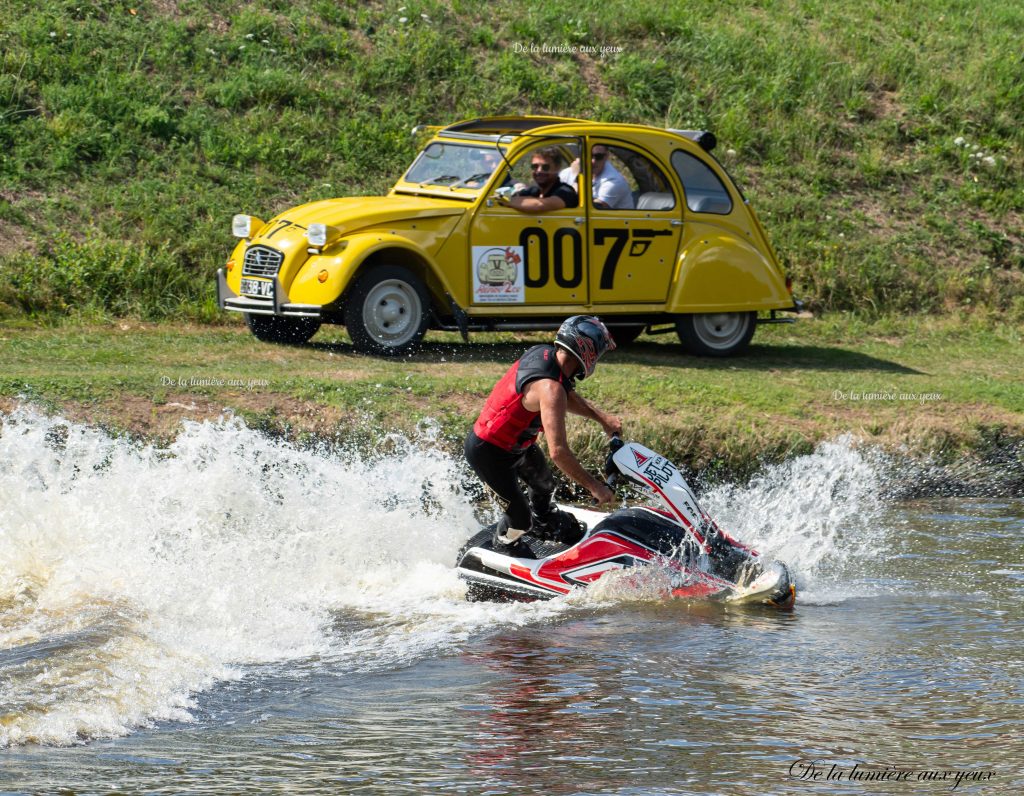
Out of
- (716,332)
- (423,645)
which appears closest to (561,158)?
(716,332)

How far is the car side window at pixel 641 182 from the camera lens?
45.0 feet

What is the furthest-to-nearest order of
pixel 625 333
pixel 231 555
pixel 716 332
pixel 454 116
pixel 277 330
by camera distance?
pixel 454 116, pixel 625 333, pixel 716 332, pixel 277 330, pixel 231 555

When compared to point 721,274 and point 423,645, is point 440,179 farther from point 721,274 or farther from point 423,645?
point 423,645

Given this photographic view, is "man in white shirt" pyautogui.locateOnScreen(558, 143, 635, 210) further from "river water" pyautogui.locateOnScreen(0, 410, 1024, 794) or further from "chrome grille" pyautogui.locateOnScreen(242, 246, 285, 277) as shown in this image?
"river water" pyautogui.locateOnScreen(0, 410, 1024, 794)

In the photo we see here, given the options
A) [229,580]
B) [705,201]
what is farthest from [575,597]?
[705,201]

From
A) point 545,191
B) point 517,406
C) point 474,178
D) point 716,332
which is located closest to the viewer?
point 517,406

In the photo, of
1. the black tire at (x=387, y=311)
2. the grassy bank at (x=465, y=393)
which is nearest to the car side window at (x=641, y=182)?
the grassy bank at (x=465, y=393)

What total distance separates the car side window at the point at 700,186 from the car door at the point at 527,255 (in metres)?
1.13

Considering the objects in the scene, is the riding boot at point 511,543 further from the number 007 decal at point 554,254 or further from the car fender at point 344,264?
the number 007 decal at point 554,254

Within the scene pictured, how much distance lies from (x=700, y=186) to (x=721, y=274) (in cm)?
91

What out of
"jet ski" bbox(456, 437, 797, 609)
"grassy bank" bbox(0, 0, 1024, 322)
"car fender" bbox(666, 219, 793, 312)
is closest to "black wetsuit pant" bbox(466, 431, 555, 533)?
"jet ski" bbox(456, 437, 797, 609)

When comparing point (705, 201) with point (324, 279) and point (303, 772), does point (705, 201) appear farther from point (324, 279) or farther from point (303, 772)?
point (303, 772)

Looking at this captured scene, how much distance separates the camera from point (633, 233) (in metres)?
13.8

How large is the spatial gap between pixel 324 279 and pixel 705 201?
13.2ft
